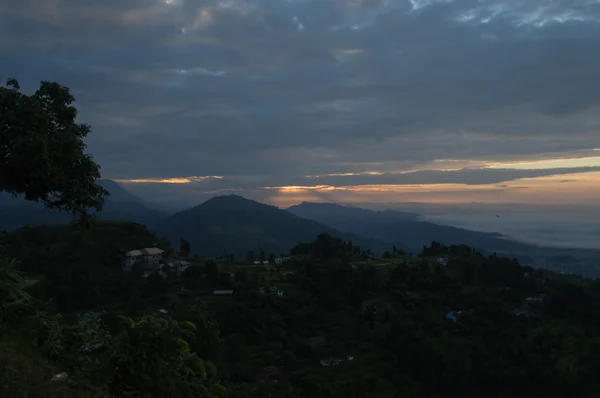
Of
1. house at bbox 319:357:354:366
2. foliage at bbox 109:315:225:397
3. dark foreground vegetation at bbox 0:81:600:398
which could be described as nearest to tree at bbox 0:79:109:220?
dark foreground vegetation at bbox 0:81:600:398

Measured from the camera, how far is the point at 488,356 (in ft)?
91.0

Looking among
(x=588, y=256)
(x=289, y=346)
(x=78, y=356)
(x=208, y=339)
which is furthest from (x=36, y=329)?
(x=588, y=256)

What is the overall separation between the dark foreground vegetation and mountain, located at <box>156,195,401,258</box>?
5855 cm

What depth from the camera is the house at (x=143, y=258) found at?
47688mm

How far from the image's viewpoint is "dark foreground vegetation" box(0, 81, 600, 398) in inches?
223

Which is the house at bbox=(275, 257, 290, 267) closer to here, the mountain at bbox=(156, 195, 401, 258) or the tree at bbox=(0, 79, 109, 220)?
the tree at bbox=(0, 79, 109, 220)

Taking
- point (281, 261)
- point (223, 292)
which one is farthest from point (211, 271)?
point (281, 261)

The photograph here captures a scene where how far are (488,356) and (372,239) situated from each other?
4274 inches

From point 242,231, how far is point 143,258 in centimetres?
9598

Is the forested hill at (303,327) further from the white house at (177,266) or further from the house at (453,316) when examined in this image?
the white house at (177,266)

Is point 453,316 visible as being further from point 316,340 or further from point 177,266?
point 177,266

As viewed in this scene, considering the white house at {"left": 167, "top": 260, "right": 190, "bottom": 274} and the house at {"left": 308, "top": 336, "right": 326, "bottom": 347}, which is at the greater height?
the white house at {"left": 167, "top": 260, "right": 190, "bottom": 274}

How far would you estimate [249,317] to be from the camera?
3353 centimetres

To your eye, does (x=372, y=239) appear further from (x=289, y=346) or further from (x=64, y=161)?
(x=64, y=161)
